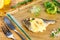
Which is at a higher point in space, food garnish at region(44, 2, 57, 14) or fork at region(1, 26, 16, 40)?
food garnish at region(44, 2, 57, 14)

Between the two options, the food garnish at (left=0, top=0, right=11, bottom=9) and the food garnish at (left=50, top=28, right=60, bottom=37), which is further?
the food garnish at (left=0, top=0, right=11, bottom=9)

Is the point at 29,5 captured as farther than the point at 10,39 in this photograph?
Yes

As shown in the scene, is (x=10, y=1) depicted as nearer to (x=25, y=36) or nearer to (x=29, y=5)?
(x=29, y=5)

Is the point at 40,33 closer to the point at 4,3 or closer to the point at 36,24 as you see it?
the point at 36,24

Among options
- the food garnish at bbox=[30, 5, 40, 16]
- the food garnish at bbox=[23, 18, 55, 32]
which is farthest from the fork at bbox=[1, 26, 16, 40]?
the food garnish at bbox=[30, 5, 40, 16]

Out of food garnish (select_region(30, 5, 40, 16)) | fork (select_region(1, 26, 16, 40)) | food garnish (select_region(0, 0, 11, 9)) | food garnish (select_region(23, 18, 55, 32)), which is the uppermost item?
food garnish (select_region(0, 0, 11, 9))

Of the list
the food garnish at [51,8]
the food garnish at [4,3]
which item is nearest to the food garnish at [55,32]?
the food garnish at [51,8]

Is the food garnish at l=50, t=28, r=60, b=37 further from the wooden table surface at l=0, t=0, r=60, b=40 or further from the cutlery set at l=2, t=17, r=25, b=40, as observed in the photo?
the cutlery set at l=2, t=17, r=25, b=40

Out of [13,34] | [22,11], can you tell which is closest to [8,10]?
[22,11]

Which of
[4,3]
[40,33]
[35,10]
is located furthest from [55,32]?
[4,3]
